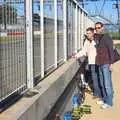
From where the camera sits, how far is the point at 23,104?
616 cm

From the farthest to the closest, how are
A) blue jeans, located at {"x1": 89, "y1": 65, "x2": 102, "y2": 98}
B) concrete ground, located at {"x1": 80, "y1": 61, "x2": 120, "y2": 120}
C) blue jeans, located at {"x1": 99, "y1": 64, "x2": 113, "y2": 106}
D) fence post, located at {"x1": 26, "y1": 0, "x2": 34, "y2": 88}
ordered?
blue jeans, located at {"x1": 89, "y1": 65, "x2": 102, "y2": 98} < blue jeans, located at {"x1": 99, "y1": 64, "x2": 113, "y2": 106} < concrete ground, located at {"x1": 80, "y1": 61, "x2": 120, "y2": 120} < fence post, located at {"x1": 26, "y1": 0, "x2": 34, "y2": 88}

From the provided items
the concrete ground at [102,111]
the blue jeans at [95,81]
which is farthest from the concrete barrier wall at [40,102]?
the blue jeans at [95,81]

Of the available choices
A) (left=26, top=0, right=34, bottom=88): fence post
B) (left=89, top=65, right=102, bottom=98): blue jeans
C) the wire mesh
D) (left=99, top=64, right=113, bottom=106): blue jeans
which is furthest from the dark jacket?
the wire mesh

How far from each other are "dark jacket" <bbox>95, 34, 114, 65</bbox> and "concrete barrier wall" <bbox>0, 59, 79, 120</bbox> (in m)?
2.37

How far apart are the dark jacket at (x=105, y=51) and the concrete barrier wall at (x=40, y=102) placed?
7.78 feet

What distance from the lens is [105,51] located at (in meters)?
12.1

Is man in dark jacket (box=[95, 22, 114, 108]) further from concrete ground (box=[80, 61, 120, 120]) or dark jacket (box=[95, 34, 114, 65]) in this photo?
concrete ground (box=[80, 61, 120, 120])

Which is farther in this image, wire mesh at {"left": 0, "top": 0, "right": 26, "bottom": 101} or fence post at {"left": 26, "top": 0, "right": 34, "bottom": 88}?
fence post at {"left": 26, "top": 0, "right": 34, "bottom": 88}

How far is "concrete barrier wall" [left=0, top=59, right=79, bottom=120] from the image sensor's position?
18.6 ft

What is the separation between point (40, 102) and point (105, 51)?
5505 millimetres

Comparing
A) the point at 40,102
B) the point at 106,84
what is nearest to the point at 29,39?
the point at 40,102

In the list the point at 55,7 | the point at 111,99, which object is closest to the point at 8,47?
the point at 55,7

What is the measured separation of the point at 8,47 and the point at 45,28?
305 centimetres

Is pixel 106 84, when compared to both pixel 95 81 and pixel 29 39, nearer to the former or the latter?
pixel 95 81
